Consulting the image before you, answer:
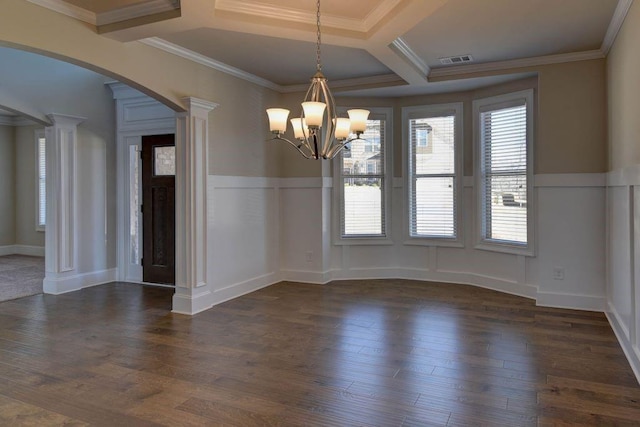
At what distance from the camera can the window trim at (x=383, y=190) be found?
6.41 m

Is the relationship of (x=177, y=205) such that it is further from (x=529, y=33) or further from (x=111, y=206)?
(x=529, y=33)

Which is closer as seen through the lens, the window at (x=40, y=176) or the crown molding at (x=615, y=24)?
the crown molding at (x=615, y=24)

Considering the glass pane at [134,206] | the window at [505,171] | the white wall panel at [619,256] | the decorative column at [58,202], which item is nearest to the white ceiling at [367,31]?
the window at [505,171]

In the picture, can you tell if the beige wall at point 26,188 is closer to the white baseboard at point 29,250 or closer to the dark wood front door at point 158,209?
the white baseboard at point 29,250

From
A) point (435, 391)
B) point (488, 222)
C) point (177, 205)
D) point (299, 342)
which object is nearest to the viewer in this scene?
point (435, 391)

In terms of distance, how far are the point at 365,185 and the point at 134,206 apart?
3215 millimetres

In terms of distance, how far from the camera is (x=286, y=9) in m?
3.60

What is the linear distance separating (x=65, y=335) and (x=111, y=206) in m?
2.75

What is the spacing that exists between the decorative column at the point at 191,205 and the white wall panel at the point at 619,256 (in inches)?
149

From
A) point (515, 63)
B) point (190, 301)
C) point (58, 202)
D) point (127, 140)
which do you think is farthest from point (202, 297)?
point (515, 63)

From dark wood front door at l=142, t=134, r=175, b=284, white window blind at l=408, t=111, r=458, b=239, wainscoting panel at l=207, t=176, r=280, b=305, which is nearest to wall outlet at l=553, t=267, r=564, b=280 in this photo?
white window blind at l=408, t=111, r=458, b=239

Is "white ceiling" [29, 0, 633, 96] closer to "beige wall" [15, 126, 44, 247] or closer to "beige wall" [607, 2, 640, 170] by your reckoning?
"beige wall" [607, 2, 640, 170]

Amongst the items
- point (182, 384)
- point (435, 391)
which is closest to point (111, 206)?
point (182, 384)

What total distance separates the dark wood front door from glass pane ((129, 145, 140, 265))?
121mm
